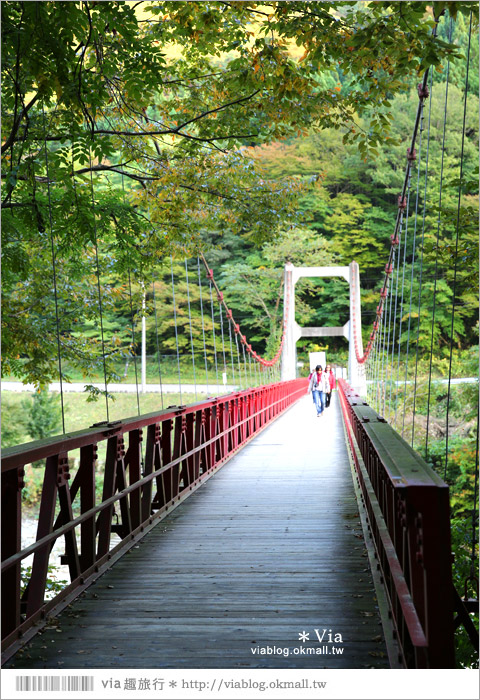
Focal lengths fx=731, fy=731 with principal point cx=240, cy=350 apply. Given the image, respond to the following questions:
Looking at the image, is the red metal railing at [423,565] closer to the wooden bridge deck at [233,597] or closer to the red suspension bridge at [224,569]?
the red suspension bridge at [224,569]

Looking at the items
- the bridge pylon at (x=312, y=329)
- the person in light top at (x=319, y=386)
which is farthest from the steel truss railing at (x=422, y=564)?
the bridge pylon at (x=312, y=329)

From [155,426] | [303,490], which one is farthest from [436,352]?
[155,426]

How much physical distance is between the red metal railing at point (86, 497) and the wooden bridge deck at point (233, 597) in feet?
0.33

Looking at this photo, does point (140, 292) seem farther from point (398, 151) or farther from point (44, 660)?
point (398, 151)

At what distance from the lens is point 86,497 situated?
369cm

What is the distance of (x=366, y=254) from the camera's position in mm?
38750

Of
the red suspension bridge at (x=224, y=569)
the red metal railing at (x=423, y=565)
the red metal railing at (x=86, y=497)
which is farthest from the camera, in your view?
the red metal railing at (x=86, y=497)

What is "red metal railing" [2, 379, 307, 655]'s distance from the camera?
9.14 ft

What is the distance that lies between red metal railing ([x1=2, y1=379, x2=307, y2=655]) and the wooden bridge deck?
101mm

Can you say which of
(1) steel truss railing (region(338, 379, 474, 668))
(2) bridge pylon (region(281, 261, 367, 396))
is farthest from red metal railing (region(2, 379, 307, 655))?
(2) bridge pylon (region(281, 261, 367, 396))

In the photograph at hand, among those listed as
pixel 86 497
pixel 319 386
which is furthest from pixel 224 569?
pixel 319 386

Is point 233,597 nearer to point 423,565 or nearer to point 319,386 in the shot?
point 423,565

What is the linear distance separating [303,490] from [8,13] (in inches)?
179

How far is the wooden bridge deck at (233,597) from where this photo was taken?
2.63 meters
